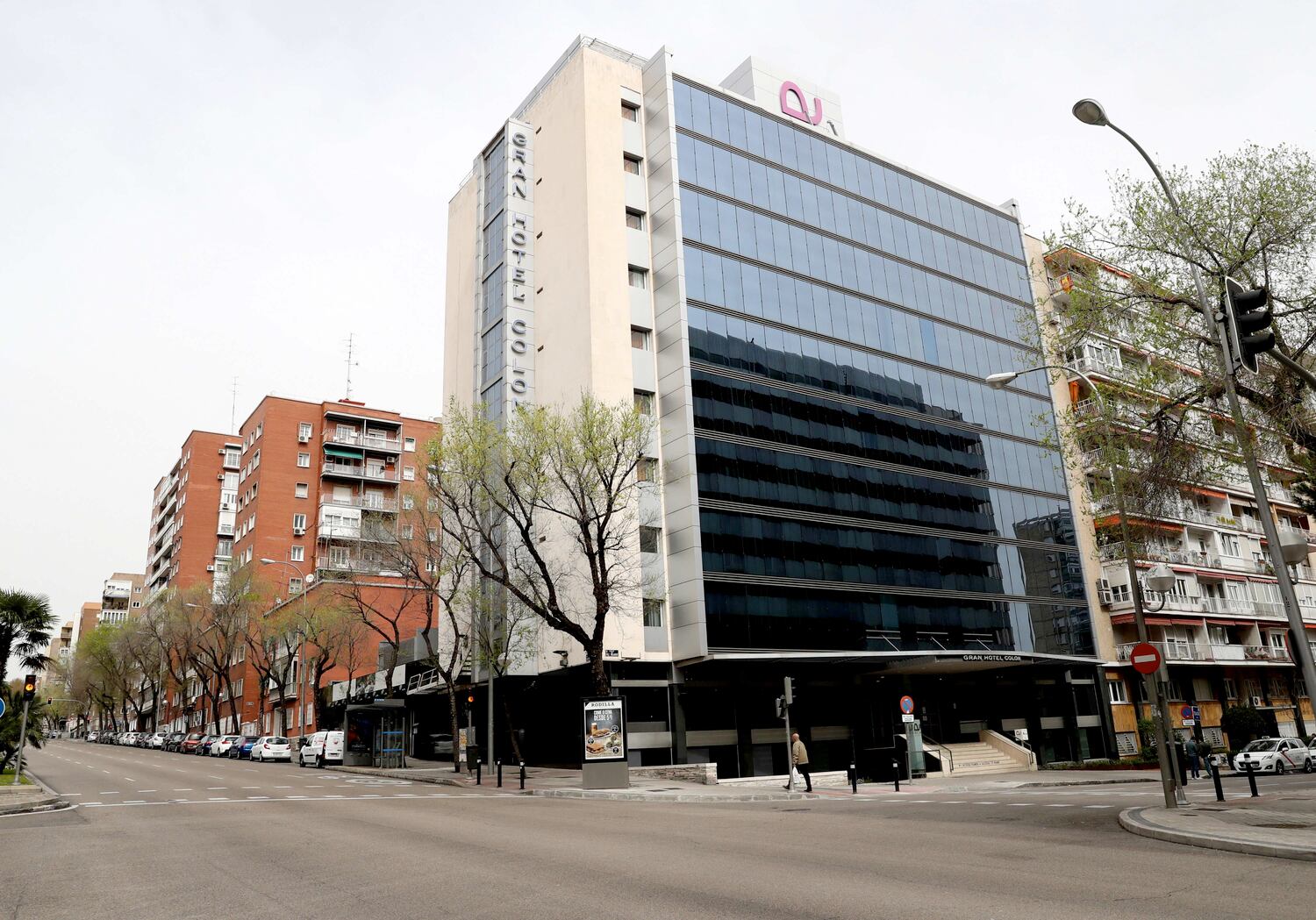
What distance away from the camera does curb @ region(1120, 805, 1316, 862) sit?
10359mm

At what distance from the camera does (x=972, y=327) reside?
51.5 metres

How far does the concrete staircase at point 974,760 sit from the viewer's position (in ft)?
128

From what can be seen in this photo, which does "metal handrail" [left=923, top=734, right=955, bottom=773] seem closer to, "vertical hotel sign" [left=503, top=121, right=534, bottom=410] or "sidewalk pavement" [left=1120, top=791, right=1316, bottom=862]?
"sidewalk pavement" [left=1120, top=791, right=1316, bottom=862]

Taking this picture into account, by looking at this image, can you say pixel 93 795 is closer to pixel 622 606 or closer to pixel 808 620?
pixel 622 606

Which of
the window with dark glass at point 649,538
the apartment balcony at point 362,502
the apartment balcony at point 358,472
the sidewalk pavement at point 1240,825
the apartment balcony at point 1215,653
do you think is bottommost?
the sidewalk pavement at point 1240,825

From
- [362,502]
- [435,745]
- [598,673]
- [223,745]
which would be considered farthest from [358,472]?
[598,673]

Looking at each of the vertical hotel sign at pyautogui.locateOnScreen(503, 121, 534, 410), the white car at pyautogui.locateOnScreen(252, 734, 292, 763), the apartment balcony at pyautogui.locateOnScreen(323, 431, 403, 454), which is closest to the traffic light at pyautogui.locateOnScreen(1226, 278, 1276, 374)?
the vertical hotel sign at pyautogui.locateOnScreen(503, 121, 534, 410)

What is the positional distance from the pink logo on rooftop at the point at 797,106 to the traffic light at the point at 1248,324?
39.5m

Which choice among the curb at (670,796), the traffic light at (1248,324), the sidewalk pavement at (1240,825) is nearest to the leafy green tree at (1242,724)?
the curb at (670,796)

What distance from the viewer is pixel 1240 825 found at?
12.9 metres

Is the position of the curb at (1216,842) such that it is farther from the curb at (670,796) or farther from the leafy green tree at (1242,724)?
the leafy green tree at (1242,724)

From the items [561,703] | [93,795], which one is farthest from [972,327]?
[93,795]

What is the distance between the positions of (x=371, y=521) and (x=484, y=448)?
12.5 m

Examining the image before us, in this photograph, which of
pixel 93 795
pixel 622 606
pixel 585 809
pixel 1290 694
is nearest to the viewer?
pixel 585 809
